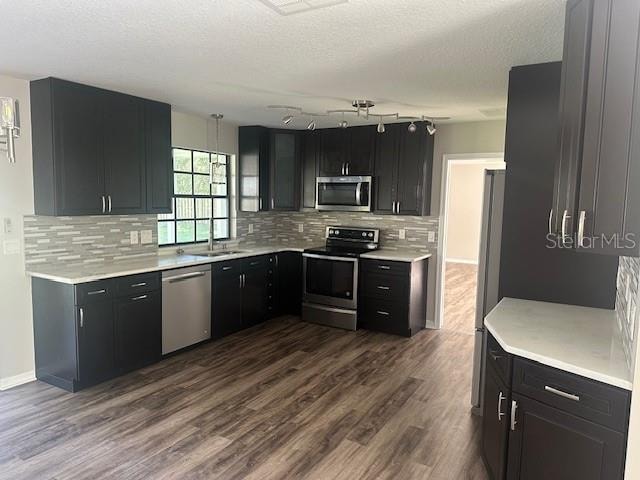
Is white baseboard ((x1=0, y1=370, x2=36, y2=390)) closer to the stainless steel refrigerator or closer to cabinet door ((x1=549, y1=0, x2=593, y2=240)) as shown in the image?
the stainless steel refrigerator

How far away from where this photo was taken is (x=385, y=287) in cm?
499

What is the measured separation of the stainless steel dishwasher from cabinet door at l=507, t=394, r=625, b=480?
3022mm

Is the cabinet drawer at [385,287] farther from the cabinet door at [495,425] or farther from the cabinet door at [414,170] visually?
the cabinet door at [495,425]

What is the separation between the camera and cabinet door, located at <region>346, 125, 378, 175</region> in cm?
532

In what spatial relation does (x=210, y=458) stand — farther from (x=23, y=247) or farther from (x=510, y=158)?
(x=510, y=158)

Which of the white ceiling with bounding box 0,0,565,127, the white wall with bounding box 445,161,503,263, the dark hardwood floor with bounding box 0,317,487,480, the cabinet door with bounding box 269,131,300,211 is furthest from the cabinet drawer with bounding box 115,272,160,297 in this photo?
the white wall with bounding box 445,161,503,263

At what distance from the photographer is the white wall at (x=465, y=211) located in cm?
1004

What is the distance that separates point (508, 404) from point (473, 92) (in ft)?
8.18

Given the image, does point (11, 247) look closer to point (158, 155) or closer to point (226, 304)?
point (158, 155)

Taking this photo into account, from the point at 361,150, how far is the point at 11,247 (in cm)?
368

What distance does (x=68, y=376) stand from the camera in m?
3.41

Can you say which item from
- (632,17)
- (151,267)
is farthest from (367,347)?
(632,17)

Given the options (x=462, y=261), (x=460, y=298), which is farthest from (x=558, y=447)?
(x=462, y=261)

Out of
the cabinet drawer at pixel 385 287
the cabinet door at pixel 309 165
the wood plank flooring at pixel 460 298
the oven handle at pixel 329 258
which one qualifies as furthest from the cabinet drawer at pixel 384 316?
the cabinet door at pixel 309 165
